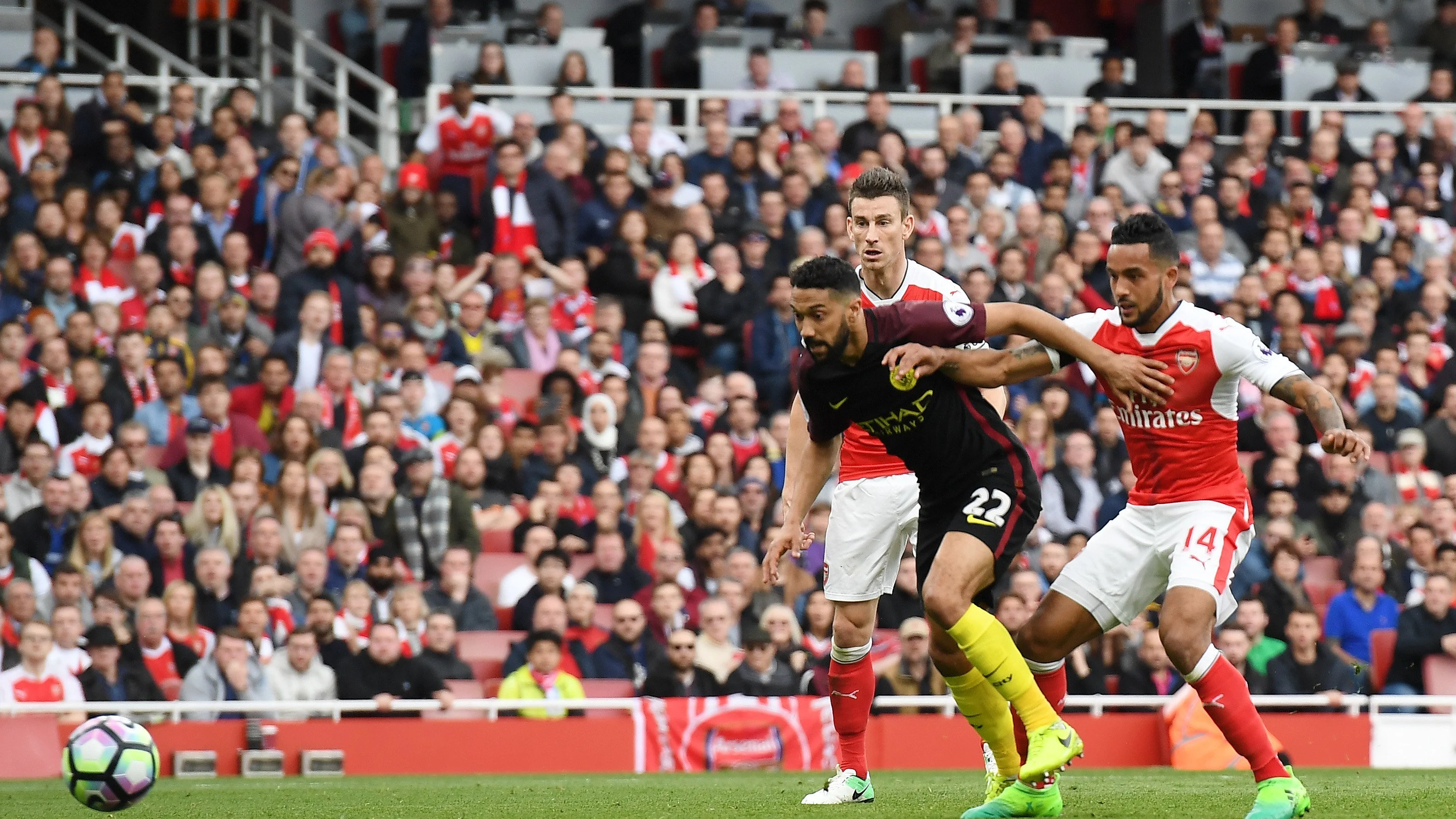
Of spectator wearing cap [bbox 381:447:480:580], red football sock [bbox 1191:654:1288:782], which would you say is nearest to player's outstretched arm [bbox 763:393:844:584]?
red football sock [bbox 1191:654:1288:782]

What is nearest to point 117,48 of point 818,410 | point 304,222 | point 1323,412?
point 304,222

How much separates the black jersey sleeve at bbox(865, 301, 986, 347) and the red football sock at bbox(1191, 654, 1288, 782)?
1.48 m

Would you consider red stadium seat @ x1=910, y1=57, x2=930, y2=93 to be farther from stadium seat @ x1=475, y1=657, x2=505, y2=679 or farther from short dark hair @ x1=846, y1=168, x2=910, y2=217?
short dark hair @ x1=846, y1=168, x2=910, y2=217

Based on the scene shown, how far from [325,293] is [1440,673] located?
8.18m

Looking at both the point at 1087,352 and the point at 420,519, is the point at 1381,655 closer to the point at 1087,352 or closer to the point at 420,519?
the point at 420,519

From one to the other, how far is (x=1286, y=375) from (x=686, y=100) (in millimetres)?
11637

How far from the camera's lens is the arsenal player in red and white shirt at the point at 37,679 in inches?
471

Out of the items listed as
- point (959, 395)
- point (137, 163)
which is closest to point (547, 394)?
point (137, 163)

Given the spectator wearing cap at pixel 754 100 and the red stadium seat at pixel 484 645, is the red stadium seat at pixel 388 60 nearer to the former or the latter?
the spectator wearing cap at pixel 754 100

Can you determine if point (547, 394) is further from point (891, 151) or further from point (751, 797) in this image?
point (751, 797)

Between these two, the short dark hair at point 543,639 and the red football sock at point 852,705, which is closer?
the red football sock at point 852,705

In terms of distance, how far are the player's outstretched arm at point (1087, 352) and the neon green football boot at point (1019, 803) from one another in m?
1.49

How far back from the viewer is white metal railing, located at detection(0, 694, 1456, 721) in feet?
37.6

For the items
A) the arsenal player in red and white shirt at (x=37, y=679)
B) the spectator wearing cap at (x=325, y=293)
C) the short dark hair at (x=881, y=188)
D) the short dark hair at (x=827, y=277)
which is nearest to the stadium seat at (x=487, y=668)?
the arsenal player in red and white shirt at (x=37, y=679)
